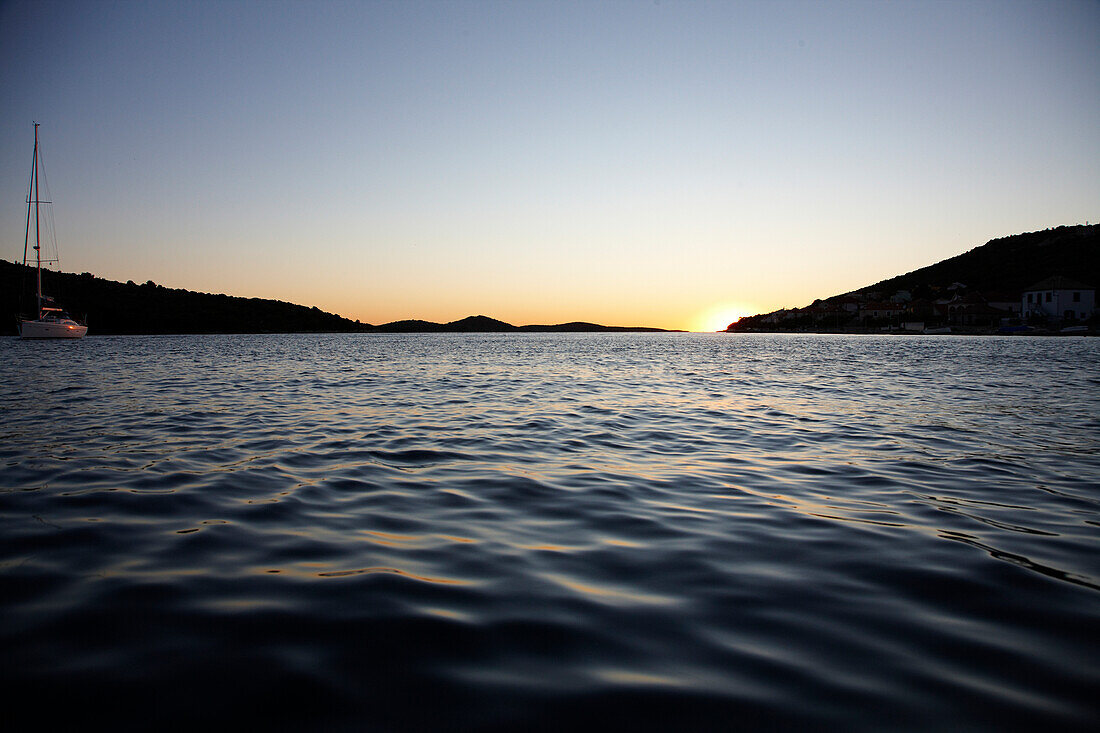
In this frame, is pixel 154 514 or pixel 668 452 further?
pixel 668 452

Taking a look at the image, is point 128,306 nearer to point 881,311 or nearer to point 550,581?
point 550,581

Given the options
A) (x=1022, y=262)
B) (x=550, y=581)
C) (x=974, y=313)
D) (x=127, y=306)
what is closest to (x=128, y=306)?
(x=127, y=306)

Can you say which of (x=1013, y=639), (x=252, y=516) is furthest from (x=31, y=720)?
(x=1013, y=639)

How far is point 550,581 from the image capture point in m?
4.02

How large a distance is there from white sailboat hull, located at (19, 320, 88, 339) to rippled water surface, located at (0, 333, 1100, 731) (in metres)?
76.4

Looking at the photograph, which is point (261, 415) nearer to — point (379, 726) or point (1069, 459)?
point (379, 726)

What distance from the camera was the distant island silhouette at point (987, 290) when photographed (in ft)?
375

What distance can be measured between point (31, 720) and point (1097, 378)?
30.8 m

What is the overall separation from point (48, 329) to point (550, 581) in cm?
8769

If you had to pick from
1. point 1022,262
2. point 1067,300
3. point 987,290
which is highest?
point 1022,262

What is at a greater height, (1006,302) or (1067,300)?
(1006,302)

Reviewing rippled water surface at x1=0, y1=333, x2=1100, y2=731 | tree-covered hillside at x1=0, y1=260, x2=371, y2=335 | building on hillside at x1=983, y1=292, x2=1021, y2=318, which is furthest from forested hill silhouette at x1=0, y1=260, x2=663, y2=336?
building on hillside at x1=983, y1=292, x2=1021, y2=318

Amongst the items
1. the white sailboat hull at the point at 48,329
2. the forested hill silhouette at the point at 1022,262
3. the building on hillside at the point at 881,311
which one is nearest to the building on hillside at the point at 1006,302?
the forested hill silhouette at the point at 1022,262

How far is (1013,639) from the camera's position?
10.6 feet
